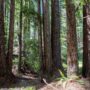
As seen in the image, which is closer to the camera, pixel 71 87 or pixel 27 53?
pixel 71 87

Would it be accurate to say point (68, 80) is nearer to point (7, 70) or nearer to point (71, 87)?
point (71, 87)

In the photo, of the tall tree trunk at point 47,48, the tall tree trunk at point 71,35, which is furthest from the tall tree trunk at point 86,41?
the tall tree trunk at point 47,48

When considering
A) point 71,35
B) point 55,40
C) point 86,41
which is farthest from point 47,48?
point 71,35

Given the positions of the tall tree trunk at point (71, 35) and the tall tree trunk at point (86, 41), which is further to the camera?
the tall tree trunk at point (86, 41)

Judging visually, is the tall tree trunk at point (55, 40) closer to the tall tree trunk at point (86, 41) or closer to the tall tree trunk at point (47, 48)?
the tall tree trunk at point (47, 48)

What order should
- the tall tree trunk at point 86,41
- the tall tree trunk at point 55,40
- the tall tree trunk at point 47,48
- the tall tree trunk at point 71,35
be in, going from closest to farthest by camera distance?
the tall tree trunk at point 71,35, the tall tree trunk at point 86,41, the tall tree trunk at point 47,48, the tall tree trunk at point 55,40

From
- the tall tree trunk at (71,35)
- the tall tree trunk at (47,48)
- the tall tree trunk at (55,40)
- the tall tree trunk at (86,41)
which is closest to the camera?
the tall tree trunk at (71,35)

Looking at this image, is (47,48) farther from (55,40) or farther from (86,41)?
(86,41)

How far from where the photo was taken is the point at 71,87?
26.5 feet

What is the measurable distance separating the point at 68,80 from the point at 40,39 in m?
8.11

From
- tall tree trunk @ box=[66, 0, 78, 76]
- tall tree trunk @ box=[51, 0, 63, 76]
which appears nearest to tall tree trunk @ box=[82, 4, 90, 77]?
tall tree trunk @ box=[66, 0, 78, 76]

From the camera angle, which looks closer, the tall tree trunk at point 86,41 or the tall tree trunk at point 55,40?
the tall tree trunk at point 86,41

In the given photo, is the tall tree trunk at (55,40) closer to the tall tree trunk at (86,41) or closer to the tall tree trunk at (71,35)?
the tall tree trunk at (86,41)

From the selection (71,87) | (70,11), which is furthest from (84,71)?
(70,11)
